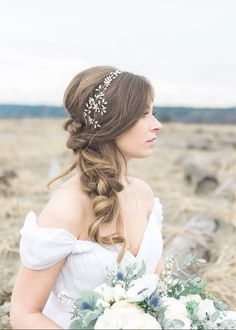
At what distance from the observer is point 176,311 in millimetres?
2285

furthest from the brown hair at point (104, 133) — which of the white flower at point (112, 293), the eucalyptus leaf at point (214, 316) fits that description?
the eucalyptus leaf at point (214, 316)

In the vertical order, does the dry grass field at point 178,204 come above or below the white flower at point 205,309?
below

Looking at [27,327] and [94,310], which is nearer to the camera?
[94,310]

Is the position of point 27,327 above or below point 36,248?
below

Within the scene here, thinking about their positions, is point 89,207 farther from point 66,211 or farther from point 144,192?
point 144,192

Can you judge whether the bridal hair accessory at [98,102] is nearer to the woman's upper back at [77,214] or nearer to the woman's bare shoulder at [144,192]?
the woman's upper back at [77,214]

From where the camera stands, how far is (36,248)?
257 centimetres

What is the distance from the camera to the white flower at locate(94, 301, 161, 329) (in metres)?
2.11

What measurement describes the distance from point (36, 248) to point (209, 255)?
3695 mm

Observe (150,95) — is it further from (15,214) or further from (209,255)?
(15,214)

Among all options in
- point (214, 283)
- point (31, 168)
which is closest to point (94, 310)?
point (214, 283)

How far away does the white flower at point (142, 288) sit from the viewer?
7.28ft

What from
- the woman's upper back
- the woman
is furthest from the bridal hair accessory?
the woman's upper back

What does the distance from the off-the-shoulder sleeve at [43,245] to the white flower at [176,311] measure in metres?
0.54
